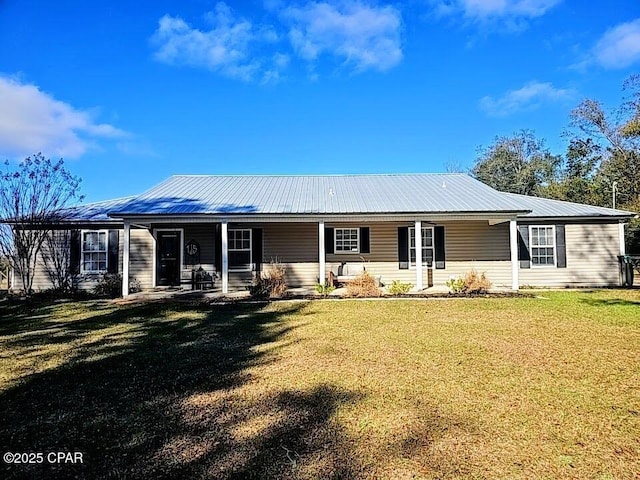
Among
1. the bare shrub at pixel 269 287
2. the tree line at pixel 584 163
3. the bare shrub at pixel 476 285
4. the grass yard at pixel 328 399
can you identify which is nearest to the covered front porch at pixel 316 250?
the bare shrub at pixel 476 285

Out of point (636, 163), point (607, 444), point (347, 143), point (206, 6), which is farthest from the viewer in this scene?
point (636, 163)

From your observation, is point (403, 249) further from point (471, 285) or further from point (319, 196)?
point (319, 196)

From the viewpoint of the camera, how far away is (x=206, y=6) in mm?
11516

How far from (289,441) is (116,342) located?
4.91m

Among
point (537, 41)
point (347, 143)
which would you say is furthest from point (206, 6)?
point (347, 143)

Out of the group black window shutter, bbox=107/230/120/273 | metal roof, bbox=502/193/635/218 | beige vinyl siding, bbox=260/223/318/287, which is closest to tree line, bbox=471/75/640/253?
metal roof, bbox=502/193/635/218

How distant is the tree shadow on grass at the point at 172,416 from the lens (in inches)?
113

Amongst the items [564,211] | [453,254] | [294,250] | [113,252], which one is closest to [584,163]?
[564,211]

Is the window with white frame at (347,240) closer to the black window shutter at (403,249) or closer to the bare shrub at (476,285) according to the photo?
the black window shutter at (403,249)

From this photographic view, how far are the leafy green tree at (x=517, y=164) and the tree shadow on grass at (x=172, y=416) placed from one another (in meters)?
37.7

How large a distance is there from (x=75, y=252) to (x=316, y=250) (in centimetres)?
886

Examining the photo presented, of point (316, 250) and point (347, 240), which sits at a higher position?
point (347, 240)

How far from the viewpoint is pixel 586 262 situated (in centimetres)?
1452

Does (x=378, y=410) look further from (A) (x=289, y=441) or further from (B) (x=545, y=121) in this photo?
(B) (x=545, y=121)
